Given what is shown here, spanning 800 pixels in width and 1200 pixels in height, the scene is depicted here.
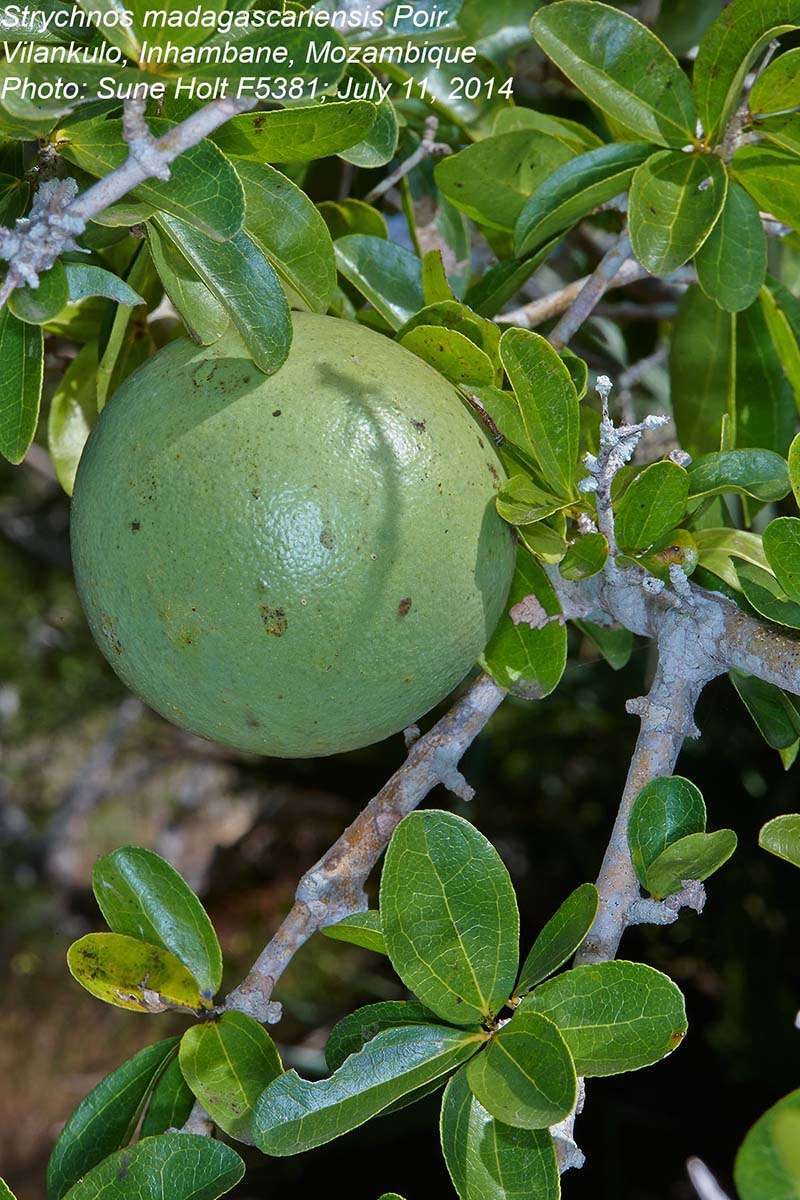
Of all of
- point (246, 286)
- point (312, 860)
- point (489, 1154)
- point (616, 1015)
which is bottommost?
point (312, 860)

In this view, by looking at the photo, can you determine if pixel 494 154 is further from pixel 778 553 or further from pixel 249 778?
pixel 249 778

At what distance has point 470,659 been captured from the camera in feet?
3.60

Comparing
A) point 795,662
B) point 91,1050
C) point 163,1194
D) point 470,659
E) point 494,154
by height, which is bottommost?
point 91,1050

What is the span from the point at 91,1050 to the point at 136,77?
3.99m

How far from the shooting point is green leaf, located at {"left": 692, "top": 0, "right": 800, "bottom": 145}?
109 cm

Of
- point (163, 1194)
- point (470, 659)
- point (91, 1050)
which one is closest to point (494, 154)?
point (470, 659)

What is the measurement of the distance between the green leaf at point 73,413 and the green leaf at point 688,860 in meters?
0.82

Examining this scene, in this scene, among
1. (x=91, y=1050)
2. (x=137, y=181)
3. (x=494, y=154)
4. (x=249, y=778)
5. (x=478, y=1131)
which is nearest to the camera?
(x=137, y=181)

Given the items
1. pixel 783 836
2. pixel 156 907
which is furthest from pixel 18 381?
pixel 783 836

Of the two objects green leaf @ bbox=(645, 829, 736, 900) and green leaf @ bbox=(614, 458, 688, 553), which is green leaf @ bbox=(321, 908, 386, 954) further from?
green leaf @ bbox=(614, 458, 688, 553)

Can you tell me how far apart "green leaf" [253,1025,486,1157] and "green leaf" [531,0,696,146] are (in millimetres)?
875

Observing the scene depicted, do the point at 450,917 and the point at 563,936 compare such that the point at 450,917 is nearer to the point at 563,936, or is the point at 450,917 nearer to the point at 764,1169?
the point at 563,936

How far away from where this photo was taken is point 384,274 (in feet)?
4.06

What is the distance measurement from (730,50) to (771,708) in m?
0.64
